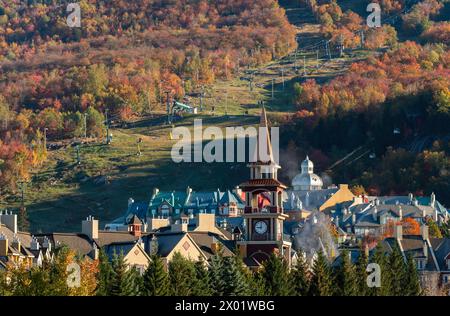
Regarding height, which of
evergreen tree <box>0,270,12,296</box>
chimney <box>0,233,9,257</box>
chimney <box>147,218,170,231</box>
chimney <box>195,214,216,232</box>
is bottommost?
evergreen tree <box>0,270,12,296</box>

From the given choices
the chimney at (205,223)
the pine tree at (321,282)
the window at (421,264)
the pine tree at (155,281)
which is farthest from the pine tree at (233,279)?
the chimney at (205,223)

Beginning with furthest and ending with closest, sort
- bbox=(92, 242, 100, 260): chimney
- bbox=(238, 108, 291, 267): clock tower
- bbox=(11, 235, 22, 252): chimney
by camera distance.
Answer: bbox=(238, 108, 291, 267): clock tower
bbox=(92, 242, 100, 260): chimney
bbox=(11, 235, 22, 252): chimney

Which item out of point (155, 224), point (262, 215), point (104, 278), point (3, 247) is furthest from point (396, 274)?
point (155, 224)

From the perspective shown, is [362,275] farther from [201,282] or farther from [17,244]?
[17,244]

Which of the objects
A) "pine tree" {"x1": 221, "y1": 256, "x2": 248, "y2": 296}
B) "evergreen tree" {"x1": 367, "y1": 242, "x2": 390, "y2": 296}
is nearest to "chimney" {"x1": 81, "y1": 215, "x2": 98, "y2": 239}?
"evergreen tree" {"x1": 367, "y1": 242, "x2": 390, "y2": 296}

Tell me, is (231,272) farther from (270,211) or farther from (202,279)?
(270,211)

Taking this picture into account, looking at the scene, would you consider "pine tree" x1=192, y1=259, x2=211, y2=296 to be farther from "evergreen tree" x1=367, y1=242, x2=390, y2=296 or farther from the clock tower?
the clock tower
